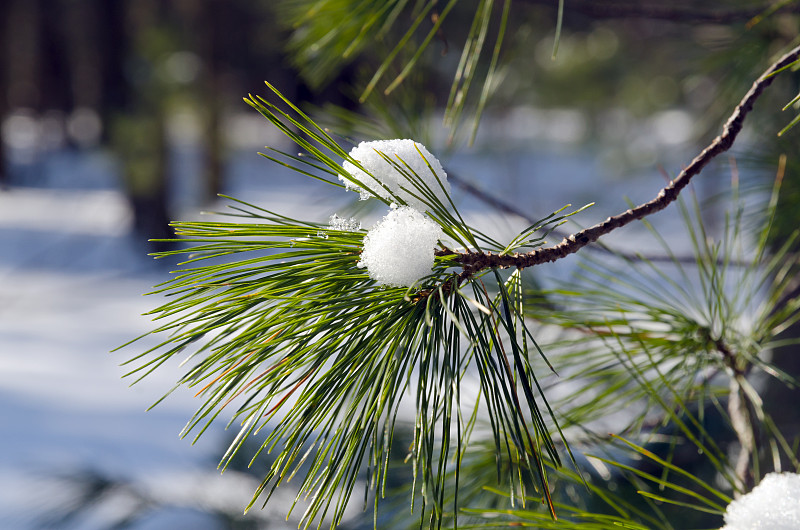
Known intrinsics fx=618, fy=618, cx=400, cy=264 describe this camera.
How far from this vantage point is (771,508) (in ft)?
1.07

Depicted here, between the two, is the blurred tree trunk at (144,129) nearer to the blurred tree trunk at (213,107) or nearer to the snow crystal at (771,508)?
the blurred tree trunk at (213,107)

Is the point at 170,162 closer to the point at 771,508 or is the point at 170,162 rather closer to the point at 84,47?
the point at 84,47

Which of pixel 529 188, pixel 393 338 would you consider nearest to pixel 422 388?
pixel 393 338

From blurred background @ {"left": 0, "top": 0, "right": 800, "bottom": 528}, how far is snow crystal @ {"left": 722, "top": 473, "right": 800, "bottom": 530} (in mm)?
299

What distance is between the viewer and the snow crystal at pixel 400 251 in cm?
29

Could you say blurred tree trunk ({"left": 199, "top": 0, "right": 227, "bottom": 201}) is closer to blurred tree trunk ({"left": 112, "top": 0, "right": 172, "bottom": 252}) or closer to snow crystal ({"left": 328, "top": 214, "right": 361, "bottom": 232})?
blurred tree trunk ({"left": 112, "top": 0, "right": 172, "bottom": 252})

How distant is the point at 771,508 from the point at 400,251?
0.24 metres

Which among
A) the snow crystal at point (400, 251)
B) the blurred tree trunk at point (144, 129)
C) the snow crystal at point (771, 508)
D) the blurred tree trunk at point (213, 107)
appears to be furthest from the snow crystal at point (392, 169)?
the blurred tree trunk at point (213, 107)

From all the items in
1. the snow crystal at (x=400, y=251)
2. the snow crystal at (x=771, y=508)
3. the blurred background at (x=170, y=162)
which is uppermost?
the blurred background at (x=170, y=162)

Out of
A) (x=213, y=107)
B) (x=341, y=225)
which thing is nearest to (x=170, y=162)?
(x=213, y=107)

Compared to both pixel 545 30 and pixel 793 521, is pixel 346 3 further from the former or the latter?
pixel 545 30

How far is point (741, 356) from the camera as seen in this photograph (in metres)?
0.54

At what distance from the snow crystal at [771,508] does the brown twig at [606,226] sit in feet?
0.54

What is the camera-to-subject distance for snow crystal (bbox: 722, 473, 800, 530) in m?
0.32
